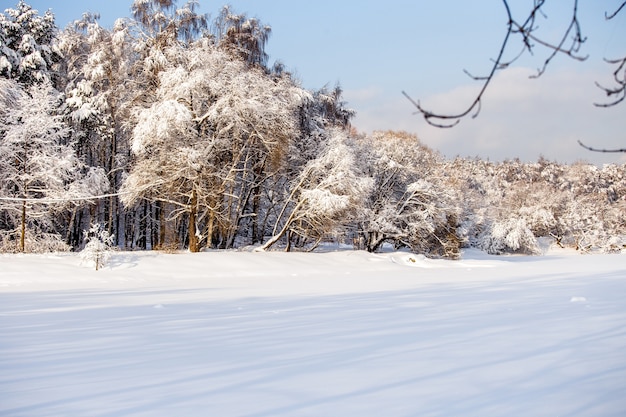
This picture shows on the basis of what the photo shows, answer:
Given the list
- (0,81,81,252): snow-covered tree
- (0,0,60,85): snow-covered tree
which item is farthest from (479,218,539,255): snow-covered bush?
(0,0,60,85): snow-covered tree

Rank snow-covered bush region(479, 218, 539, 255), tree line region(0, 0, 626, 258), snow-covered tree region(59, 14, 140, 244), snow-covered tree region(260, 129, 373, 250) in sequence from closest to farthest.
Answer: tree line region(0, 0, 626, 258)
snow-covered tree region(260, 129, 373, 250)
snow-covered tree region(59, 14, 140, 244)
snow-covered bush region(479, 218, 539, 255)

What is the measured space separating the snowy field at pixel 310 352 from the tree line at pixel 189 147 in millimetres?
7360

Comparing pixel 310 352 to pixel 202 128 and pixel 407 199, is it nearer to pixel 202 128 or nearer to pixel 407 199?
pixel 202 128

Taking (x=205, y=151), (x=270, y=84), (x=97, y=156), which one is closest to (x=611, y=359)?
(x=205, y=151)

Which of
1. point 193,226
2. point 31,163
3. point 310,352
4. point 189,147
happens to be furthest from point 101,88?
point 310,352

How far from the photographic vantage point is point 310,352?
5.56 metres

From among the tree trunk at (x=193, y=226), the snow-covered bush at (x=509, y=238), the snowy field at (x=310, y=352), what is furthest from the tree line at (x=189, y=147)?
the snow-covered bush at (x=509, y=238)

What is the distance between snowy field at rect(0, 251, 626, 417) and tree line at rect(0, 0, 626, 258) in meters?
7.36

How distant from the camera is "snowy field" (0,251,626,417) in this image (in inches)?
156

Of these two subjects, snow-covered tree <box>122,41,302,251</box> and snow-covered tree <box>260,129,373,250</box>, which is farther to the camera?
snow-covered tree <box>260,129,373,250</box>

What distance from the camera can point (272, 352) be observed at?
550cm

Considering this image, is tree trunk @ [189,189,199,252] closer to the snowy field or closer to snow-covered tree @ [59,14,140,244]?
snow-covered tree @ [59,14,140,244]

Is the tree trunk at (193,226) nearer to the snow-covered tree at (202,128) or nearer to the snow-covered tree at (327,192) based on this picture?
the snow-covered tree at (202,128)

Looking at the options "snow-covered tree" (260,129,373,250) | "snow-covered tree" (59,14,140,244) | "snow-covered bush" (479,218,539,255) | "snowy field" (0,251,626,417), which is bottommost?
"snowy field" (0,251,626,417)
